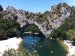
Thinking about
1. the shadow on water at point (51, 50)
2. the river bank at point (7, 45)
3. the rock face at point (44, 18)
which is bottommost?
the shadow on water at point (51, 50)

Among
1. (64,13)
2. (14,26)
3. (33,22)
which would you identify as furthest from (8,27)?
(64,13)

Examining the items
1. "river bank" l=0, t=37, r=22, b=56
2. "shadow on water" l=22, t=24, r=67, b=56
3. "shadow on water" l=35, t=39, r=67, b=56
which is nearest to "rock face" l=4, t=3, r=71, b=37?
"shadow on water" l=22, t=24, r=67, b=56

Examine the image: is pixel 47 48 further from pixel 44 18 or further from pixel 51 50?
pixel 44 18

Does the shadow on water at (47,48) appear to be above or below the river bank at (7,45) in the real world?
below

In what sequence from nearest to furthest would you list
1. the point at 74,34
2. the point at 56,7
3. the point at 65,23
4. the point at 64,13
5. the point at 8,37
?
the point at 74,34
the point at 8,37
the point at 65,23
the point at 64,13
the point at 56,7

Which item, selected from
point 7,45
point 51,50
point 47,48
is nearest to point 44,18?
point 7,45

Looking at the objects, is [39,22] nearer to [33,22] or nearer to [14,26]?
[33,22]

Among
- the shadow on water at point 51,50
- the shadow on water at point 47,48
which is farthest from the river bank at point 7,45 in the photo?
the shadow on water at point 51,50

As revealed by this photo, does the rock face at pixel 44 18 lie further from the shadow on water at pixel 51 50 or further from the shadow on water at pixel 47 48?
the shadow on water at pixel 51 50
